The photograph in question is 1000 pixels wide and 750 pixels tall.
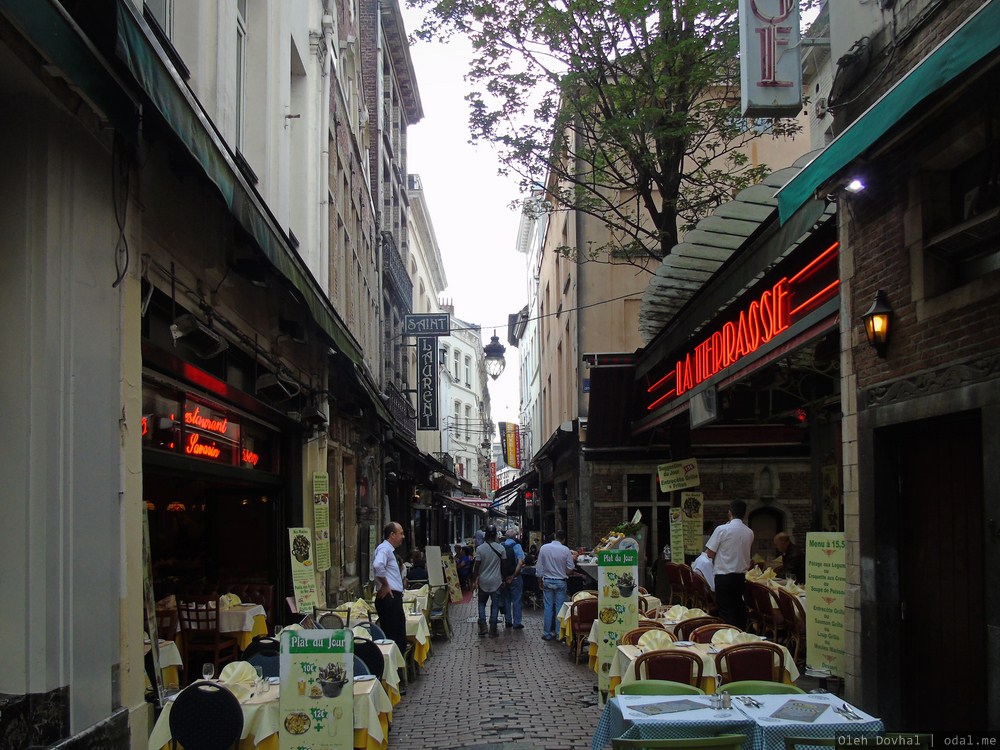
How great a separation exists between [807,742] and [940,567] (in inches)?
98.1

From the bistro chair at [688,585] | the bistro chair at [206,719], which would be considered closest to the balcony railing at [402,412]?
the bistro chair at [688,585]

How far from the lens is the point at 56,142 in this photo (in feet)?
17.2

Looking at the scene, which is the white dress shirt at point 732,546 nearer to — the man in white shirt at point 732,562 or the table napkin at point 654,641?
the man in white shirt at point 732,562

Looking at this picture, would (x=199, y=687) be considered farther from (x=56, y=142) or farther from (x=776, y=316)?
(x=776, y=316)

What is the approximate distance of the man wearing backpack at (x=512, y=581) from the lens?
50.1 ft

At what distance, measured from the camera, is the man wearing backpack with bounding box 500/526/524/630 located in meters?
15.3

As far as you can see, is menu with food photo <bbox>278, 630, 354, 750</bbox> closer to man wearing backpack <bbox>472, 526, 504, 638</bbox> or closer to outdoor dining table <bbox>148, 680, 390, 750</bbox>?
outdoor dining table <bbox>148, 680, 390, 750</bbox>

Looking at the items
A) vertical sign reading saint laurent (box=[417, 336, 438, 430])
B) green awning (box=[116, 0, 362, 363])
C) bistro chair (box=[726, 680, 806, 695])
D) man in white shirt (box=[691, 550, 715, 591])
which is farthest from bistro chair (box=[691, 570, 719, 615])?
vertical sign reading saint laurent (box=[417, 336, 438, 430])

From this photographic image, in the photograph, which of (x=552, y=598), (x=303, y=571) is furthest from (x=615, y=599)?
(x=552, y=598)

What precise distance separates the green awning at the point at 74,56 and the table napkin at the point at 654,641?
564cm

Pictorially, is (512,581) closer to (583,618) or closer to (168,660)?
(583,618)

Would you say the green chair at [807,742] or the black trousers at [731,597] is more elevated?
the green chair at [807,742]

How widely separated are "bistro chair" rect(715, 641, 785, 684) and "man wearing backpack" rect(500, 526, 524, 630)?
26.1ft

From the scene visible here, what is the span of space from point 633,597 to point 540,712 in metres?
1.48
